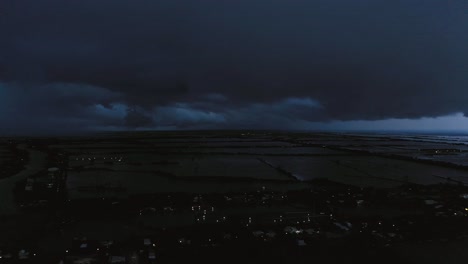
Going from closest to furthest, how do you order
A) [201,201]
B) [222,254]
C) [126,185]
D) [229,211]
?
[222,254], [229,211], [201,201], [126,185]

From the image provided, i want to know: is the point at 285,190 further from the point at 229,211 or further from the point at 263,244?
the point at 263,244

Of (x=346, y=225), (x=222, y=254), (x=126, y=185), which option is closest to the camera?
(x=222, y=254)

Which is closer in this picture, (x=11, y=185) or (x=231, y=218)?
(x=231, y=218)

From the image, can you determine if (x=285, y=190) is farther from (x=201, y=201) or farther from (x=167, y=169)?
(x=167, y=169)

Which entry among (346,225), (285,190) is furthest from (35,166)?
(346,225)

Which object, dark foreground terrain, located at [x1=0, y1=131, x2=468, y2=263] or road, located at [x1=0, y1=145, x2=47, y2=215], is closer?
dark foreground terrain, located at [x1=0, y1=131, x2=468, y2=263]

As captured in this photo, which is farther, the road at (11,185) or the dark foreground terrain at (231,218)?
the road at (11,185)

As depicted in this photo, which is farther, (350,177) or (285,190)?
(350,177)

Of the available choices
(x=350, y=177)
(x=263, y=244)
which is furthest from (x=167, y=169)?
(x=263, y=244)

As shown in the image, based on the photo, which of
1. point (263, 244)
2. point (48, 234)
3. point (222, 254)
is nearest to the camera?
point (222, 254)
